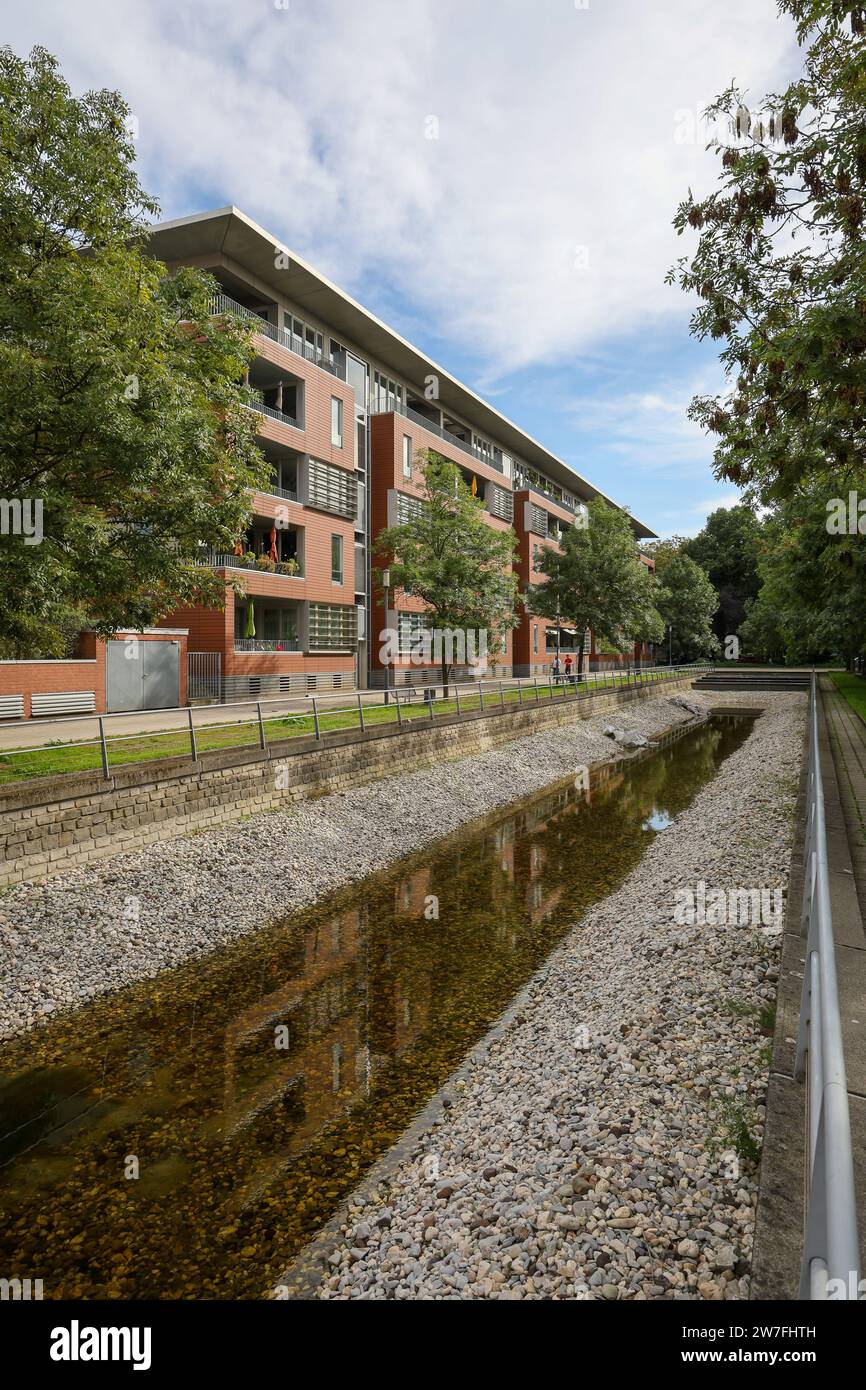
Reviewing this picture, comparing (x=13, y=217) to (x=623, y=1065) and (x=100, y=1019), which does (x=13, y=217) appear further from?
(x=623, y=1065)

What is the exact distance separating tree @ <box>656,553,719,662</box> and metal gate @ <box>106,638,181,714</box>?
189 ft

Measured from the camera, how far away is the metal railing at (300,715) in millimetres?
12323

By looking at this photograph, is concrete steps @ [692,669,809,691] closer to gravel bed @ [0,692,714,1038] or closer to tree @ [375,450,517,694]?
tree @ [375,450,517,694]

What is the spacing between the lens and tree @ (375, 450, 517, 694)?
2556 cm

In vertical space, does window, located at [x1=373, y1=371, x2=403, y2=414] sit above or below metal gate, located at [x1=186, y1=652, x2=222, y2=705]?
above

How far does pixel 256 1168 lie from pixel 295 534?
27389 mm

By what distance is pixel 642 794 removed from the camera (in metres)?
21.4

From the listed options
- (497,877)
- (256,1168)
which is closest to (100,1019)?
(256,1168)

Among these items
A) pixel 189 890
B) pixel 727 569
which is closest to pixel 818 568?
pixel 189 890

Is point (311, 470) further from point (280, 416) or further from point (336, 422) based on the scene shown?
point (336, 422)

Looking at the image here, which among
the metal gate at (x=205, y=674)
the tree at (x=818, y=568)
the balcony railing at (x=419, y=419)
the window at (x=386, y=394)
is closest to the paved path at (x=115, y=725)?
the metal gate at (x=205, y=674)

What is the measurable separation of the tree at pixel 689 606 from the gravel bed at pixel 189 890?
→ 189ft

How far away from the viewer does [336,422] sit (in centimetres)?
3209

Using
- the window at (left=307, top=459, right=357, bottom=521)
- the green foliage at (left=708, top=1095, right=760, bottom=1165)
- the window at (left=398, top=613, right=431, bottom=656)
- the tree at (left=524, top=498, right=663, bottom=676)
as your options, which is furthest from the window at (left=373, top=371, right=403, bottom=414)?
the green foliage at (left=708, top=1095, right=760, bottom=1165)
